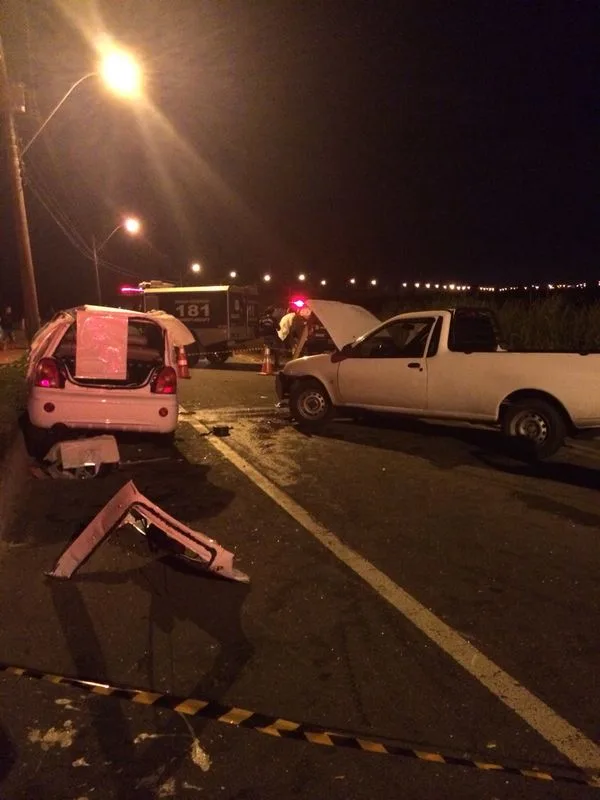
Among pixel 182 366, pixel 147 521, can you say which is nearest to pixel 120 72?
pixel 182 366

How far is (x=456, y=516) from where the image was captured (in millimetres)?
6012

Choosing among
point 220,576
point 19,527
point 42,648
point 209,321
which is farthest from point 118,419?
point 209,321

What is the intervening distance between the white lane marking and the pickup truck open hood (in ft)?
15.4

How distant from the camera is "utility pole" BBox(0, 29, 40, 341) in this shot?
50.1 ft

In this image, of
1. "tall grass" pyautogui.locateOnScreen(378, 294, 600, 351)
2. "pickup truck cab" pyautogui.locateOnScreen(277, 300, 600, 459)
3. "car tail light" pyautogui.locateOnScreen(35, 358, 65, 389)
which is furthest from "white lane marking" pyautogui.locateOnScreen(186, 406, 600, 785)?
"tall grass" pyautogui.locateOnScreen(378, 294, 600, 351)

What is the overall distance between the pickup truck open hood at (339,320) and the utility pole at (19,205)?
9.35m

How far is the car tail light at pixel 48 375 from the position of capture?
7.25 metres

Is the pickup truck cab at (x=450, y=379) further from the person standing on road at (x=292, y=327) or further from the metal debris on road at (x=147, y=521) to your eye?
the person standing on road at (x=292, y=327)

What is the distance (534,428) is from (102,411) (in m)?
5.16

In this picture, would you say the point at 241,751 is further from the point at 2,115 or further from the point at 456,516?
the point at 2,115

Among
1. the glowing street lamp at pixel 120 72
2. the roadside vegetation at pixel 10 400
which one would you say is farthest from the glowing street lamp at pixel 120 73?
the roadside vegetation at pixel 10 400

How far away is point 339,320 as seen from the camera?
10305 millimetres

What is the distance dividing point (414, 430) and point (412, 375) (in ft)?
4.59

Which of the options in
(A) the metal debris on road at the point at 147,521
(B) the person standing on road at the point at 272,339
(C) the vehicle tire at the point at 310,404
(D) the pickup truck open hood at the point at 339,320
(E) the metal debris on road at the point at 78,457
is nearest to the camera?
(A) the metal debris on road at the point at 147,521
